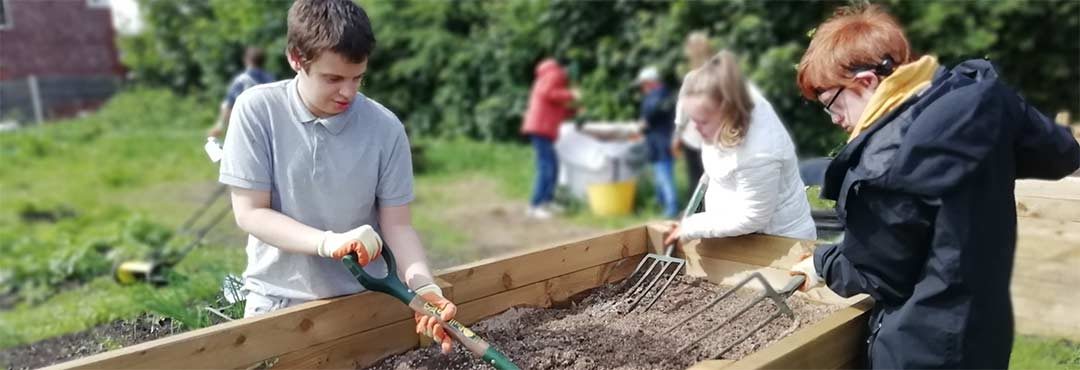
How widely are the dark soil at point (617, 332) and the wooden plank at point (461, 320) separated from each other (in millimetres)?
30

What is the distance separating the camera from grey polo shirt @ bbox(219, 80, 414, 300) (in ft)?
6.50

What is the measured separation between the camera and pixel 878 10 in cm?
201

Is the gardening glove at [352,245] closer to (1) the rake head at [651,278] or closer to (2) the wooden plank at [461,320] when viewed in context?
(2) the wooden plank at [461,320]

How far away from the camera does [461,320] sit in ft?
8.34

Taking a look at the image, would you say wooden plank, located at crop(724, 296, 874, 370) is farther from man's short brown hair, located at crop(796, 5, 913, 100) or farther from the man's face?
the man's face

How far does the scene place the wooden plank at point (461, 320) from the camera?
2.16 metres

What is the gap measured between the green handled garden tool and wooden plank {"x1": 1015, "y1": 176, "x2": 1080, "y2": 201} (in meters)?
2.37

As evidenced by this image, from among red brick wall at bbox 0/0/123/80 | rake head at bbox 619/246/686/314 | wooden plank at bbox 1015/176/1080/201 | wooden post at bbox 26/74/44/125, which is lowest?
wooden post at bbox 26/74/44/125

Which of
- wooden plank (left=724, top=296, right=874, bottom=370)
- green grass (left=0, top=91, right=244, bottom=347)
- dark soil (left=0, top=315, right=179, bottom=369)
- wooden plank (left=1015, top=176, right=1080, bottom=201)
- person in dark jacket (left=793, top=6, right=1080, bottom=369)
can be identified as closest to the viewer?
person in dark jacket (left=793, top=6, right=1080, bottom=369)

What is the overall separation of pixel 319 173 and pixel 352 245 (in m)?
0.24

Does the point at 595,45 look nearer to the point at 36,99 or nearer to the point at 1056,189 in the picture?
the point at 1056,189

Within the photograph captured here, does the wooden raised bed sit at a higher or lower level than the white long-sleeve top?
lower

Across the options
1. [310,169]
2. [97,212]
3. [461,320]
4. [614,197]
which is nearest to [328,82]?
[310,169]

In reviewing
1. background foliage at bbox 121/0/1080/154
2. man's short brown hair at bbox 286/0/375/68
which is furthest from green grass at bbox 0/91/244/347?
background foliage at bbox 121/0/1080/154
